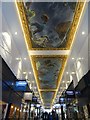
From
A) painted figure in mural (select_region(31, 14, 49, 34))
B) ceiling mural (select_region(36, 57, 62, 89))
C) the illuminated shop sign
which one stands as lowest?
the illuminated shop sign

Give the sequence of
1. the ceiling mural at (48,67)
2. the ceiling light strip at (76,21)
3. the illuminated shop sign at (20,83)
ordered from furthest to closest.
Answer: the ceiling mural at (48,67)
the illuminated shop sign at (20,83)
the ceiling light strip at (76,21)

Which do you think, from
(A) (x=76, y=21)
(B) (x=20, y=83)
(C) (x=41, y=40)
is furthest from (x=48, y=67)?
(A) (x=76, y=21)

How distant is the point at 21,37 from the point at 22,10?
229 cm

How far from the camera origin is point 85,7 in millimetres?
6973

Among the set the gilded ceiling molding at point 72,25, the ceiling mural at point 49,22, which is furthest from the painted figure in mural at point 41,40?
the gilded ceiling molding at point 72,25

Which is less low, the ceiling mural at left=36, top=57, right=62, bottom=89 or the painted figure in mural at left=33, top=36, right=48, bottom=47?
the painted figure in mural at left=33, top=36, right=48, bottom=47

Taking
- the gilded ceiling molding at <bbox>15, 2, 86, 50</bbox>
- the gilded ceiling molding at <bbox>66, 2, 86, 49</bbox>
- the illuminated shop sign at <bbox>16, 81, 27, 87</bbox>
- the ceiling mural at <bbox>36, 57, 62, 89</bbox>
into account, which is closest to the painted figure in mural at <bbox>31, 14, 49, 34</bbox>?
the gilded ceiling molding at <bbox>15, 2, 86, 50</bbox>

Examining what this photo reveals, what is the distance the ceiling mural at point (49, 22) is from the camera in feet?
→ 22.9

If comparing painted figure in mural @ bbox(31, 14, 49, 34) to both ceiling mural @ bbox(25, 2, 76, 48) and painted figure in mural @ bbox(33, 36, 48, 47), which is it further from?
painted figure in mural @ bbox(33, 36, 48, 47)

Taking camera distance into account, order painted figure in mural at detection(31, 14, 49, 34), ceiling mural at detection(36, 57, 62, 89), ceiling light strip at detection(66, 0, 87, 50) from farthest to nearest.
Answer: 1. ceiling mural at detection(36, 57, 62, 89)
2. painted figure in mural at detection(31, 14, 49, 34)
3. ceiling light strip at detection(66, 0, 87, 50)

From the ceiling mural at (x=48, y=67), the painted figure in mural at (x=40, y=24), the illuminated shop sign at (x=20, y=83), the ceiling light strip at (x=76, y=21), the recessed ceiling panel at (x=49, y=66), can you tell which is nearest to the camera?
the ceiling light strip at (x=76, y=21)

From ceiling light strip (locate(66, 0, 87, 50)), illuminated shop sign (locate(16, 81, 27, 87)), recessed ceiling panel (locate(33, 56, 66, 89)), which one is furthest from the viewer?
recessed ceiling panel (locate(33, 56, 66, 89))

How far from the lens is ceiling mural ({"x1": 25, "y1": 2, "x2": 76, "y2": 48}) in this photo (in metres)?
6.97

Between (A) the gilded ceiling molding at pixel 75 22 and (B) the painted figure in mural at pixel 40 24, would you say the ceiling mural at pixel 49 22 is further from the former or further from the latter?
(A) the gilded ceiling molding at pixel 75 22
